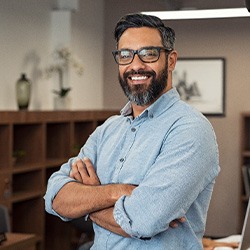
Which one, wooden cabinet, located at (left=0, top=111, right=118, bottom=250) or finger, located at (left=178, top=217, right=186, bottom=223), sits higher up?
finger, located at (left=178, top=217, right=186, bottom=223)

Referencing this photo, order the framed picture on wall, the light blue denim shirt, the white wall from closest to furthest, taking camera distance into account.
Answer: the light blue denim shirt → the white wall → the framed picture on wall

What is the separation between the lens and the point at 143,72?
7.83 feet

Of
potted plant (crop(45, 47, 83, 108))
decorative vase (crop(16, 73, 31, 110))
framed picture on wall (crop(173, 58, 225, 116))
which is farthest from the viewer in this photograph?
framed picture on wall (crop(173, 58, 225, 116))

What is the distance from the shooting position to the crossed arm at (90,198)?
7.72 ft

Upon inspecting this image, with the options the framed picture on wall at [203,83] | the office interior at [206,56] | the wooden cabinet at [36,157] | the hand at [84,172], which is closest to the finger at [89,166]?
the hand at [84,172]

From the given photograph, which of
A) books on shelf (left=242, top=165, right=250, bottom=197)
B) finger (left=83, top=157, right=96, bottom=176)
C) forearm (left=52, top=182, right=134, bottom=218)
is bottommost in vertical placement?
books on shelf (left=242, top=165, right=250, bottom=197)

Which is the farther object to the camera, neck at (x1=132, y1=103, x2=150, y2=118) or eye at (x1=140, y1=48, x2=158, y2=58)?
neck at (x1=132, y1=103, x2=150, y2=118)

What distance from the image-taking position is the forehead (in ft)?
7.88

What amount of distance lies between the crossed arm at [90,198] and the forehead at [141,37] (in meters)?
0.45

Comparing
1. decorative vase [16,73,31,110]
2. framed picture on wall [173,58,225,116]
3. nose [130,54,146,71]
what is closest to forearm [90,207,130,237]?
nose [130,54,146,71]

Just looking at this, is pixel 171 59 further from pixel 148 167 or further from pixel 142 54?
pixel 148 167

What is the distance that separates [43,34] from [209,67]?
2241 mm

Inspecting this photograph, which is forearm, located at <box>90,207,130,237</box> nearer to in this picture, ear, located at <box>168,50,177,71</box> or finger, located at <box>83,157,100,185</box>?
finger, located at <box>83,157,100,185</box>

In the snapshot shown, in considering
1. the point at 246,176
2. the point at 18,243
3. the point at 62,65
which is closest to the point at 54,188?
the point at 18,243
